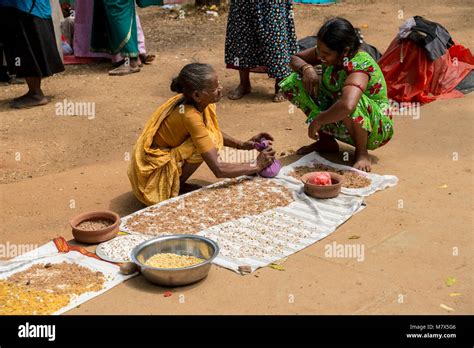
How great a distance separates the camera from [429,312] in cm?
318

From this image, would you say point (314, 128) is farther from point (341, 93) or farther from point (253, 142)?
point (253, 142)

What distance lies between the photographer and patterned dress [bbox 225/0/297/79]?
21.9 ft

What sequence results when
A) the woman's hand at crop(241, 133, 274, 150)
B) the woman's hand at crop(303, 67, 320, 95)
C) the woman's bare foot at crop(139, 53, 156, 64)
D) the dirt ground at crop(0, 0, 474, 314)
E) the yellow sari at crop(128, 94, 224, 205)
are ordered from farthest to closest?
the woman's bare foot at crop(139, 53, 156, 64) < the woman's hand at crop(303, 67, 320, 95) < the woman's hand at crop(241, 133, 274, 150) < the yellow sari at crop(128, 94, 224, 205) < the dirt ground at crop(0, 0, 474, 314)

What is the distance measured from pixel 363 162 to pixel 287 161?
596mm

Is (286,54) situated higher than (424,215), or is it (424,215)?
(286,54)

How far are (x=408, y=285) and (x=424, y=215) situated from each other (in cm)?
89

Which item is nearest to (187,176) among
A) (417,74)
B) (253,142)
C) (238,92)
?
(253,142)

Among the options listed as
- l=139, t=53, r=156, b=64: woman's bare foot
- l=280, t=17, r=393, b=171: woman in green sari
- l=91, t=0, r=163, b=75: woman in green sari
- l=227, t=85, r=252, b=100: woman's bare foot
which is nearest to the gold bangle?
l=280, t=17, r=393, b=171: woman in green sari

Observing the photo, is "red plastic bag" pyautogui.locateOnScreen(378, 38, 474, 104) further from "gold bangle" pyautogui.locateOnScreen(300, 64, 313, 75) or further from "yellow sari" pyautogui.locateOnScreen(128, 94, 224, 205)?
"yellow sari" pyautogui.locateOnScreen(128, 94, 224, 205)

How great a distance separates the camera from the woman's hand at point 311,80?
4.98 metres

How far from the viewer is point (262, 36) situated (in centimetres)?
671

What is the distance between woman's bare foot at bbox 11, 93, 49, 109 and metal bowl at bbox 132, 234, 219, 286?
3801 millimetres
